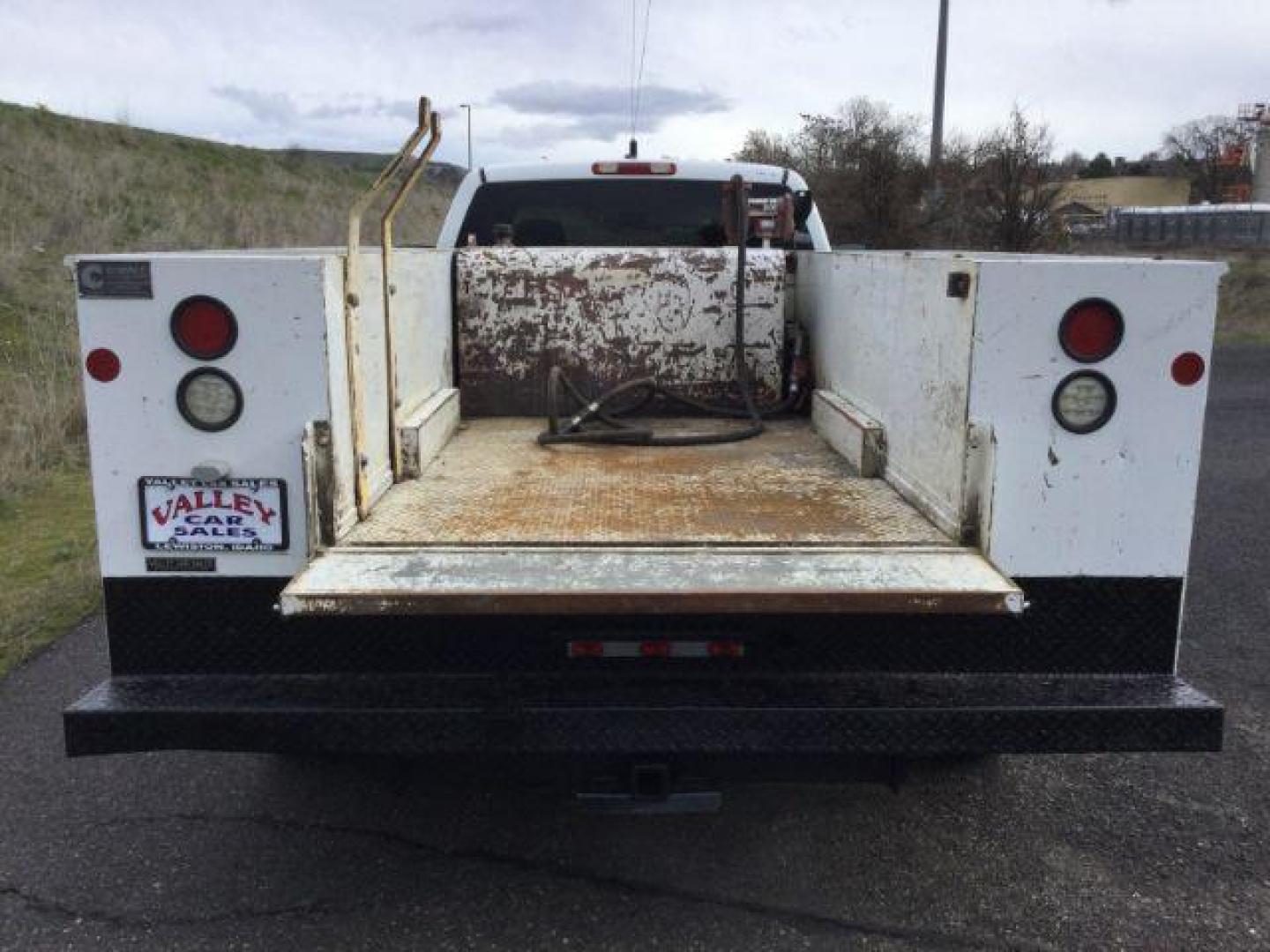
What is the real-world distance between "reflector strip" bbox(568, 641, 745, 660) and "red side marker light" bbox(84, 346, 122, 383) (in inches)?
46.3

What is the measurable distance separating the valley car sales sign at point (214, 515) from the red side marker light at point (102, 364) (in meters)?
0.24

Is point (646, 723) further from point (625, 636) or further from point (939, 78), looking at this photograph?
point (939, 78)

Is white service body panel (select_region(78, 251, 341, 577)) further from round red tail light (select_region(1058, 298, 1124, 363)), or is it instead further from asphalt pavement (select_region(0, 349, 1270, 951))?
round red tail light (select_region(1058, 298, 1124, 363))

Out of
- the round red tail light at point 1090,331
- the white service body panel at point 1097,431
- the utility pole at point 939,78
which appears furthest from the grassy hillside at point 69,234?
the utility pole at point 939,78

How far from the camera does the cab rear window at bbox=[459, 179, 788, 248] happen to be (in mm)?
5934

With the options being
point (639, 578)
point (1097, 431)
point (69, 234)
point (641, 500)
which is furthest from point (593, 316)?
point (69, 234)

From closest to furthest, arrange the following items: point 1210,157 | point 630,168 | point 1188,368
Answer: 1. point 1188,368
2. point 630,168
3. point 1210,157

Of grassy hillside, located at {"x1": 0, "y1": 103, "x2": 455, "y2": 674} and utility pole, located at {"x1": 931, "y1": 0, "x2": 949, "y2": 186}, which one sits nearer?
grassy hillside, located at {"x1": 0, "y1": 103, "x2": 455, "y2": 674}

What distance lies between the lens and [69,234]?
17.3 meters

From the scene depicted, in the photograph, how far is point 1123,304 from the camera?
261cm

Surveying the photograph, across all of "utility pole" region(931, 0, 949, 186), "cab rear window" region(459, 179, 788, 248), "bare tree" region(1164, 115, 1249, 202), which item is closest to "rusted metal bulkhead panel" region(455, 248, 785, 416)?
"cab rear window" region(459, 179, 788, 248)

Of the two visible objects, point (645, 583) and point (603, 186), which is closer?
point (645, 583)

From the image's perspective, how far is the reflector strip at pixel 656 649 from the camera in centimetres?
264

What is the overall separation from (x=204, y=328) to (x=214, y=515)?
0.42 metres
